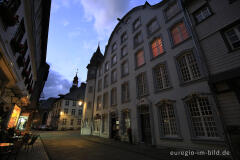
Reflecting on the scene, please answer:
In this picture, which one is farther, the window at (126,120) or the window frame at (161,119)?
the window at (126,120)

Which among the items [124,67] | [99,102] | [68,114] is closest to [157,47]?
[124,67]

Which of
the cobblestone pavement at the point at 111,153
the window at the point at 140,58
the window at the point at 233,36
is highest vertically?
the window at the point at 140,58

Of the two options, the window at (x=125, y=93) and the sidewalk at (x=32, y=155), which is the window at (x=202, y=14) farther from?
the sidewalk at (x=32, y=155)

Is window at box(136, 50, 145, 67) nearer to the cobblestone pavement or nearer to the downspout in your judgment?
the downspout

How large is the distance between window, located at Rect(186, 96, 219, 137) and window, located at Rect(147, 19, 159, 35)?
8.84 meters

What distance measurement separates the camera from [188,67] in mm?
8414

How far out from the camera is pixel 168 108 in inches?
360

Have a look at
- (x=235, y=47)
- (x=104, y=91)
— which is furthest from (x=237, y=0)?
(x=104, y=91)

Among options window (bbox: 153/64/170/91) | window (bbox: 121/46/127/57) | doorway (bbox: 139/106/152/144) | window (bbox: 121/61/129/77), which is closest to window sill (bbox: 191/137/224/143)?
doorway (bbox: 139/106/152/144)

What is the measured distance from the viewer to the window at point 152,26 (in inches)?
496

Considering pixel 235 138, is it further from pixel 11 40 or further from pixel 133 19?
pixel 133 19

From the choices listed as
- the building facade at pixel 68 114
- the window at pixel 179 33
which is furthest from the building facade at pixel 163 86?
the building facade at pixel 68 114

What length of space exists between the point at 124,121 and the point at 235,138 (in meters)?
9.99

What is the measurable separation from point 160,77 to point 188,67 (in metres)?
2.59
